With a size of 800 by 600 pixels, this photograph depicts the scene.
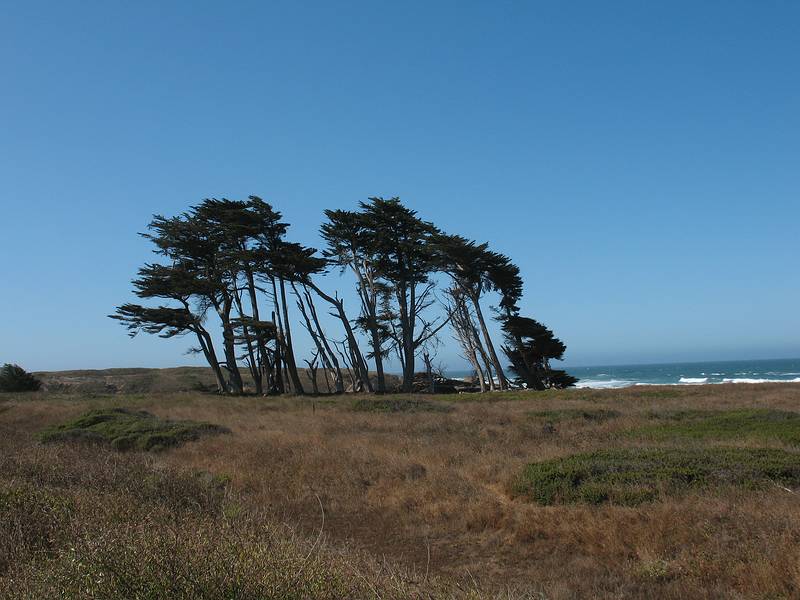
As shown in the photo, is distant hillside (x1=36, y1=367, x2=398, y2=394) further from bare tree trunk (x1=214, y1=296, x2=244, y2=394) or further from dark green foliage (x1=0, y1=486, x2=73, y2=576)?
dark green foliage (x1=0, y1=486, x2=73, y2=576)

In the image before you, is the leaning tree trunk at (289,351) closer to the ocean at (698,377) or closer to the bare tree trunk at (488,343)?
the bare tree trunk at (488,343)

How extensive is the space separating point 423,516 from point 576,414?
40.1 feet

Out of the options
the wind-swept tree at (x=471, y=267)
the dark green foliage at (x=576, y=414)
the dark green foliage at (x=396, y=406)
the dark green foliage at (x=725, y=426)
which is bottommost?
the dark green foliage at (x=725, y=426)

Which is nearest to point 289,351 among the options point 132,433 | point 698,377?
point 132,433

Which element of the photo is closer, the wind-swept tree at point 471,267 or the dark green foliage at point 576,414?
the dark green foliage at point 576,414

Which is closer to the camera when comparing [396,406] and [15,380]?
[396,406]

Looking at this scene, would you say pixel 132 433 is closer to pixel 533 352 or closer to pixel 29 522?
pixel 29 522

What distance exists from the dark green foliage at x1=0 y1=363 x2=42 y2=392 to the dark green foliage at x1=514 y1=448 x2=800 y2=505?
48.4 meters

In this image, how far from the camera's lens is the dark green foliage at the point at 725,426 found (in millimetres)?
14016

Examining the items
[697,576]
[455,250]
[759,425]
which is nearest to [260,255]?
[455,250]

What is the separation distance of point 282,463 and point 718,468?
780cm

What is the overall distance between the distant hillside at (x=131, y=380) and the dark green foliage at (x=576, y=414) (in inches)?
1236

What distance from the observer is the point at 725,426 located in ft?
52.0

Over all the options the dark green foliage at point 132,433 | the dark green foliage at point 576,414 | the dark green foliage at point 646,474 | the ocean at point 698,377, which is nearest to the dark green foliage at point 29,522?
the dark green foliage at point 646,474
